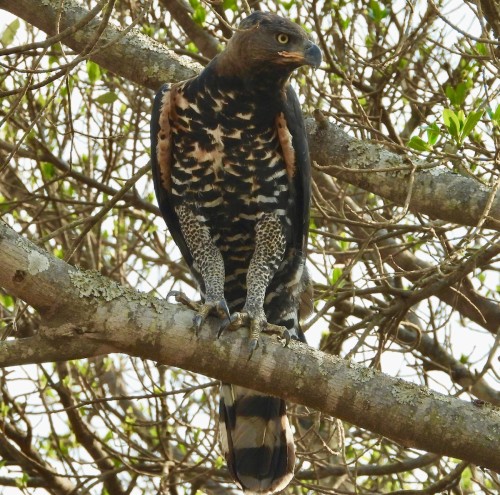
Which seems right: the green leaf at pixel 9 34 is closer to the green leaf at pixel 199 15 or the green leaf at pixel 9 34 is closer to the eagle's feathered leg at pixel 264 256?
the green leaf at pixel 199 15

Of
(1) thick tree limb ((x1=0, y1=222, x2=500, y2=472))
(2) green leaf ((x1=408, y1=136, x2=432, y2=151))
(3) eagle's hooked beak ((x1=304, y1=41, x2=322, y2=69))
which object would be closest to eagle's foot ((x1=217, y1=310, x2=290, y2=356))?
(1) thick tree limb ((x1=0, y1=222, x2=500, y2=472))

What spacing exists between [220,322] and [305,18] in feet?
11.0

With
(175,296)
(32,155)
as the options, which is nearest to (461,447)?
(175,296)

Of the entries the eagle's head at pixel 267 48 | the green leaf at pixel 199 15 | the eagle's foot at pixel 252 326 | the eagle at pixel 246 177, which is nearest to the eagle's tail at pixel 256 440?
the eagle at pixel 246 177

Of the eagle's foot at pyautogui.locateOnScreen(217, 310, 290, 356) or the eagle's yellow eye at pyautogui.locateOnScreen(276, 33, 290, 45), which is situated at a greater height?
the eagle's yellow eye at pyautogui.locateOnScreen(276, 33, 290, 45)

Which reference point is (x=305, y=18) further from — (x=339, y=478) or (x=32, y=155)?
(x=339, y=478)

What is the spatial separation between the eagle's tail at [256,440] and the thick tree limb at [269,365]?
1.38 metres

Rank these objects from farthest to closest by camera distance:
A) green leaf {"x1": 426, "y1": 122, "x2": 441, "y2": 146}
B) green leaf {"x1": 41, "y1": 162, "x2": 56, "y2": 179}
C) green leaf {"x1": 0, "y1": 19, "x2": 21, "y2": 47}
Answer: green leaf {"x1": 41, "y1": 162, "x2": 56, "y2": 179}
green leaf {"x1": 0, "y1": 19, "x2": 21, "y2": 47}
green leaf {"x1": 426, "y1": 122, "x2": 441, "y2": 146}

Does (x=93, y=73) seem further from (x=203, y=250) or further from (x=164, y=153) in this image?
(x=203, y=250)

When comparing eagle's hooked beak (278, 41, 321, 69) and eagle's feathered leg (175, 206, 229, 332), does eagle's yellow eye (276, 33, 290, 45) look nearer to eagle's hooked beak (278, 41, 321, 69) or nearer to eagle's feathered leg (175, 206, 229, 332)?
eagle's hooked beak (278, 41, 321, 69)

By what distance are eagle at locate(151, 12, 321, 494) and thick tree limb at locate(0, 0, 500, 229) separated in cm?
16

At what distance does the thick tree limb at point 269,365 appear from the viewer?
11.0 ft

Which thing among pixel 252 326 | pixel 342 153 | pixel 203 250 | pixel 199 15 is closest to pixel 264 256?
pixel 203 250

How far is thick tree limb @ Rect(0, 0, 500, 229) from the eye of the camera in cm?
436
